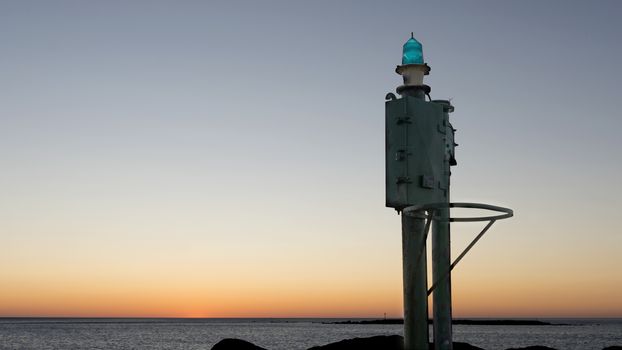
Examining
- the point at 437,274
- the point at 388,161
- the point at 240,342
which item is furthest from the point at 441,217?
the point at 240,342

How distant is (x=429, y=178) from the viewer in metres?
9.77

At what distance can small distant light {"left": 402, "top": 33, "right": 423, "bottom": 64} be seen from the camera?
34.0ft

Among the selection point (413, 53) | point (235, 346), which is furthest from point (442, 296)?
point (235, 346)

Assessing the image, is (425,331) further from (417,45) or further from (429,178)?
(417,45)

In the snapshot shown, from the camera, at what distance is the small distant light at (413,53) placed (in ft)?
34.0

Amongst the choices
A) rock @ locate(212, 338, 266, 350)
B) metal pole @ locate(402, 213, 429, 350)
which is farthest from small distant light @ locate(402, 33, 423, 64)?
rock @ locate(212, 338, 266, 350)

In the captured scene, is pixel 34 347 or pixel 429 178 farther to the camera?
pixel 34 347

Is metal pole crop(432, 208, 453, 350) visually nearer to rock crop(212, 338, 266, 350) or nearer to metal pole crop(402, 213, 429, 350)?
metal pole crop(402, 213, 429, 350)

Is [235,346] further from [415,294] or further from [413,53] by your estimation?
[413,53]

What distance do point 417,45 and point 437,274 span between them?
3149mm

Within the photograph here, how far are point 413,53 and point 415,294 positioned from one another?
10.1 feet

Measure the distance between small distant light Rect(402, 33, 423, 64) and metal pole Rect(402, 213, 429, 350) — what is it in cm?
202

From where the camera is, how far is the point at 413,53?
10375 millimetres

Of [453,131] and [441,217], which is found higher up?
[453,131]
